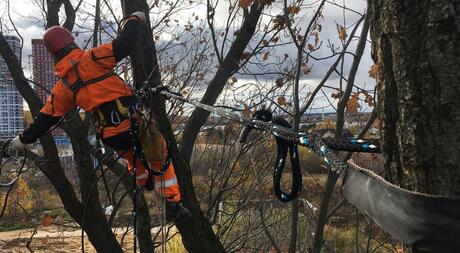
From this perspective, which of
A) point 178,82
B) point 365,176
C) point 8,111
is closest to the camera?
point 365,176

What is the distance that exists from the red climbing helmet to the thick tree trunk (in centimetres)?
304

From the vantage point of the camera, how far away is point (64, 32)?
360 cm

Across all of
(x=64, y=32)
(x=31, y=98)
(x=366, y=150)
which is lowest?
(x=366, y=150)

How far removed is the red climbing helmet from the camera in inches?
140

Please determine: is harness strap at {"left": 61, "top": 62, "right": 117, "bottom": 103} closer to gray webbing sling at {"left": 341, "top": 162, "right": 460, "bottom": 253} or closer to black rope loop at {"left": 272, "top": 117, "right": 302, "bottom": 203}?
black rope loop at {"left": 272, "top": 117, "right": 302, "bottom": 203}

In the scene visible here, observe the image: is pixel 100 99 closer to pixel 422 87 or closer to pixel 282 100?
pixel 282 100

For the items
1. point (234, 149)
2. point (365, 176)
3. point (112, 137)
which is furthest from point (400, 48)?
point (234, 149)

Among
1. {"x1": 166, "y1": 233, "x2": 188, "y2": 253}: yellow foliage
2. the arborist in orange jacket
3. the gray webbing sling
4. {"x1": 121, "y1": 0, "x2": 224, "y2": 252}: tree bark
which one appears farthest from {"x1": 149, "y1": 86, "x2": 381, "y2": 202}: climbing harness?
{"x1": 166, "y1": 233, "x2": 188, "y2": 253}: yellow foliage

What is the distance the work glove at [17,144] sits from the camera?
385 centimetres

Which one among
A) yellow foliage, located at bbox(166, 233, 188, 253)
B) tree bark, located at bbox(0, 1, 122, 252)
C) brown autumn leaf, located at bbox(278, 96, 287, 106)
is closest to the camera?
tree bark, located at bbox(0, 1, 122, 252)

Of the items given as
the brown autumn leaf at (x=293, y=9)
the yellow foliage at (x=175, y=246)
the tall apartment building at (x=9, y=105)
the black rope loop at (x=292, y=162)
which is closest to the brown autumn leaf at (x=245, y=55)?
the brown autumn leaf at (x=293, y=9)

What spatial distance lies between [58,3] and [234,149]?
259 centimetres

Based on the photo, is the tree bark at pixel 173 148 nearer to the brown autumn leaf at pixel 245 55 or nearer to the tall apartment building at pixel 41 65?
the brown autumn leaf at pixel 245 55

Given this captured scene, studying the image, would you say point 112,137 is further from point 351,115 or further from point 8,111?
point 8,111
